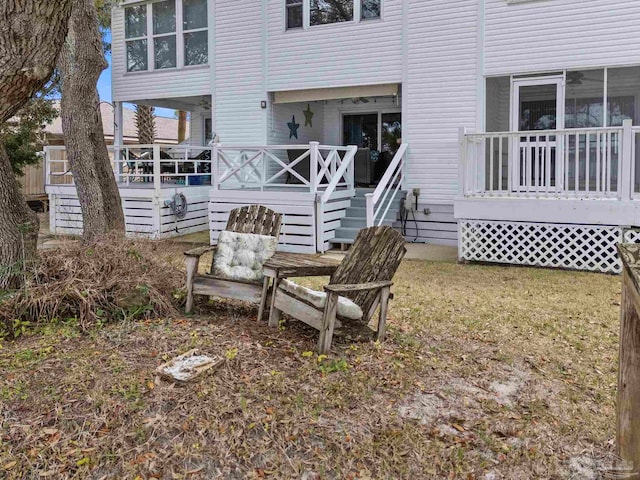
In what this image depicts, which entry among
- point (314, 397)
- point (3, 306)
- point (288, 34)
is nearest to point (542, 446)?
point (314, 397)

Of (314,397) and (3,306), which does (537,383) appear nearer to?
(314,397)

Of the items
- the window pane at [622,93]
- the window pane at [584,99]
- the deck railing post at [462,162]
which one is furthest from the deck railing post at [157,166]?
the window pane at [622,93]

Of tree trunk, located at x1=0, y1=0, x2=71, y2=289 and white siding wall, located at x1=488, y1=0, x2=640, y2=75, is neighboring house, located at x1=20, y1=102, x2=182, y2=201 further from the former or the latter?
tree trunk, located at x1=0, y1=0, x2=71, y2=289

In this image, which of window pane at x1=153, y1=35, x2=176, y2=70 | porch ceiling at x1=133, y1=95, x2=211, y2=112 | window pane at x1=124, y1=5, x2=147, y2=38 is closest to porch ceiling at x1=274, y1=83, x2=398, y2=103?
porch ceiling at x1=133, y1=95, x2=211, y2=112

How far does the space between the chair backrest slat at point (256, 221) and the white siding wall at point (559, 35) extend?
22.0ft

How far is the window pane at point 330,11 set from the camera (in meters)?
12.0

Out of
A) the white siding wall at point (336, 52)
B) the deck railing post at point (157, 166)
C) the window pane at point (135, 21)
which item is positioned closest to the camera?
the white siding wall at point (336, 52)

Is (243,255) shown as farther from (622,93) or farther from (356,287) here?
(622,93)

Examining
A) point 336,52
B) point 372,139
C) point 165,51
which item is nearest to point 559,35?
point 336,52

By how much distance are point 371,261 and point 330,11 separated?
8.92 meters

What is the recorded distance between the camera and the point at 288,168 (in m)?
10.5

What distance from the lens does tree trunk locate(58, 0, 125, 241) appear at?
7.46 meters

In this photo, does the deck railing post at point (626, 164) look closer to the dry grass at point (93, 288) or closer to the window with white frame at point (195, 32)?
the dry grass at point (93, 288)

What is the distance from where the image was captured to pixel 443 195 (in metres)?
11.2
